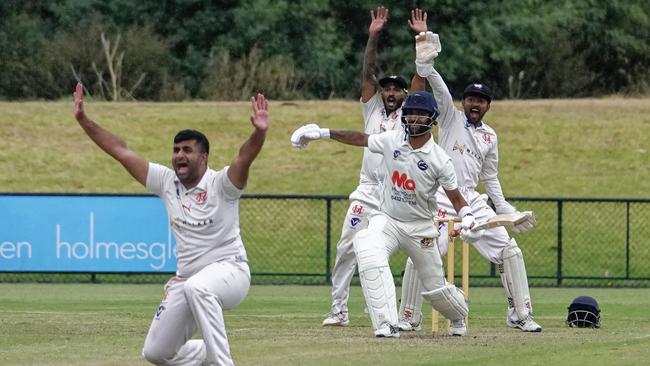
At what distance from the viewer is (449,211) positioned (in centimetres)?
1435

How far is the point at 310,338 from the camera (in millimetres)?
12797

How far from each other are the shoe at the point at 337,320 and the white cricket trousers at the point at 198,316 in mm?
4219

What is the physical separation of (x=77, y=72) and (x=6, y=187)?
12.9 m

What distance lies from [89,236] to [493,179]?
971 centimetres

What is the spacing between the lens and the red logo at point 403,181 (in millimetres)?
12695

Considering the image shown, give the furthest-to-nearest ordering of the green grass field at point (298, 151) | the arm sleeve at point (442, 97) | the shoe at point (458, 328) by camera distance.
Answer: the green grass field at point (298, 151) → the arm sleeve at point (442, 97) → the shoe at point (458, 328)

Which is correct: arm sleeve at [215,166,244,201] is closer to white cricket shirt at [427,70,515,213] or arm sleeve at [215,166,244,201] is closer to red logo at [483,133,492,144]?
white cricket shirt at [427,70,515,213]

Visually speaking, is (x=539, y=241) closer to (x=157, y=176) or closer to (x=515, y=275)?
(x=515, y=275)

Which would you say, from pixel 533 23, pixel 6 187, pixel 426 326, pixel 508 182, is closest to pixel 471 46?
pixel 533 23

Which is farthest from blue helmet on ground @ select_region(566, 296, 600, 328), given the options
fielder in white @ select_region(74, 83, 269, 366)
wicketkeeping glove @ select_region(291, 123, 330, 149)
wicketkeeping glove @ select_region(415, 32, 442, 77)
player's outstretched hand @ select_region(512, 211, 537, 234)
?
fielder in white @ select_region(74, 83, 269, 366)

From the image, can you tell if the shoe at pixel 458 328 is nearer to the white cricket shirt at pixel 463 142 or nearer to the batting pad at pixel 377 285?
the batting pad at pixel 377 285

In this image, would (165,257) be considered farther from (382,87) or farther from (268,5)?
(268,5)

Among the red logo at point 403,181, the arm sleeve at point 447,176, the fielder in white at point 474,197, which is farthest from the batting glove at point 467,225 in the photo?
the fielder in white at point 474,197

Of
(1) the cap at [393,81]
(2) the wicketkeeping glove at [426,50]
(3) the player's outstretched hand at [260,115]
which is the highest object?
(2) the wicketkeeping glove at [426,50]
